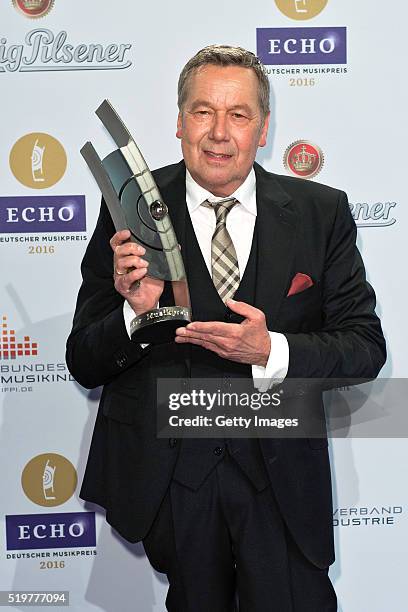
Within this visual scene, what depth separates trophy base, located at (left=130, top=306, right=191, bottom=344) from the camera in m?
1.70

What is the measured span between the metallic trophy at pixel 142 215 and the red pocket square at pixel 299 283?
0.24 m

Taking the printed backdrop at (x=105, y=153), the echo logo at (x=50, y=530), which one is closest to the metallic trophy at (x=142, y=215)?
the printed backdrop at (x=105, y=153)

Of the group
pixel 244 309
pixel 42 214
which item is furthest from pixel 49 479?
pixel 244 309

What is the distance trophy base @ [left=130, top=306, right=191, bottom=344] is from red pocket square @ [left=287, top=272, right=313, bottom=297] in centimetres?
26

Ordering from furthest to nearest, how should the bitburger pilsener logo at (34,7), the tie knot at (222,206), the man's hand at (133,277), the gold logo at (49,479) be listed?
1. the gold logo at (49,479)
2. the bitburger pilsener logo at (34,7)
3. the tie knot at (222,206)
4. the man's hand at (133,277)

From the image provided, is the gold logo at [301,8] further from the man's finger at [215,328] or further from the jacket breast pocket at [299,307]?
the man's finger at [215,328]

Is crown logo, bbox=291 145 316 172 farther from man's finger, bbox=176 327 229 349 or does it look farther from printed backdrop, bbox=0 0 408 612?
man's finger, bbox=176 327 229 349

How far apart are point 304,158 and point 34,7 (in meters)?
0.91

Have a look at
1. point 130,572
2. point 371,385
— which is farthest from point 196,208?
point 130,572

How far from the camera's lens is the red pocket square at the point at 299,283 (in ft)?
6.12

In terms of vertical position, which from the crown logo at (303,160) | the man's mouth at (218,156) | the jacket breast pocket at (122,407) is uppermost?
the crown logo at (303,160)

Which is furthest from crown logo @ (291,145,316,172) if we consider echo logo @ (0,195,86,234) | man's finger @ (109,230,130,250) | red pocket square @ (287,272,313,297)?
man's finger @ (109,230,130,250)

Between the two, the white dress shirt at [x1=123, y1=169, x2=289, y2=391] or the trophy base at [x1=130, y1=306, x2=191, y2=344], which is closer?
the trophy base at [x1=130, y1=306, x2=191, y2=344]

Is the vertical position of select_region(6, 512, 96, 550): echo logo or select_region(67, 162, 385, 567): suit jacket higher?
select_region(67, 162, 385, 567): suit jacket
